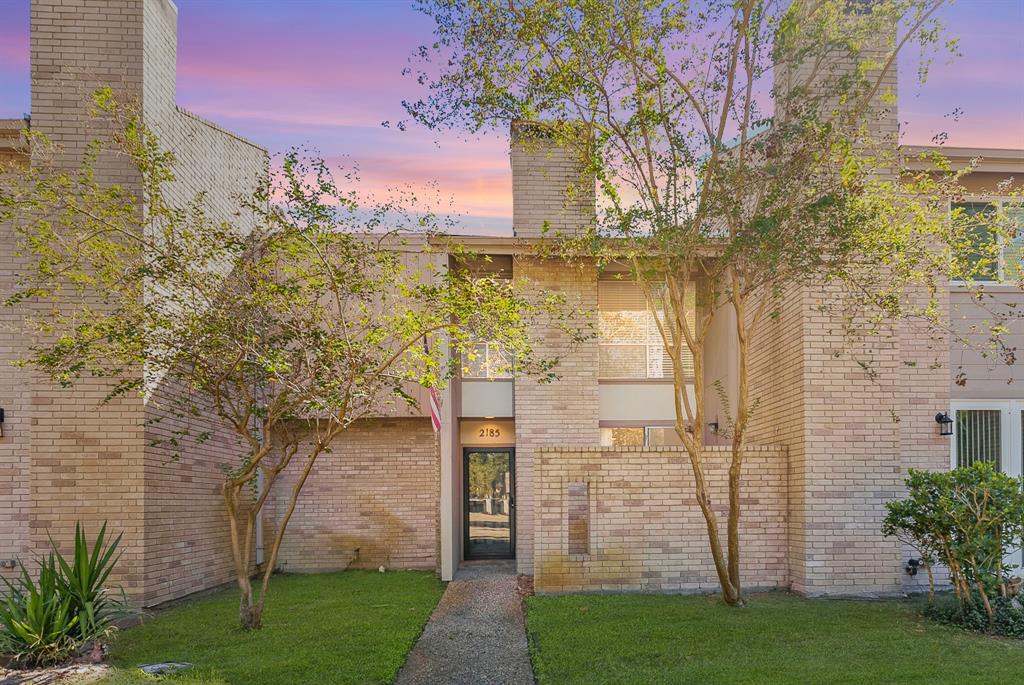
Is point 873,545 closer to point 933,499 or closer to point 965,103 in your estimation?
point 933,499

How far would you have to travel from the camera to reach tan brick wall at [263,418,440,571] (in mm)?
14727

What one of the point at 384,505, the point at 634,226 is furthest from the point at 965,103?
the point at 384,505

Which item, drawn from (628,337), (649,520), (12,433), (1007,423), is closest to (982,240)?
(1007,423)

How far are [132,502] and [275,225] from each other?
14.2ft

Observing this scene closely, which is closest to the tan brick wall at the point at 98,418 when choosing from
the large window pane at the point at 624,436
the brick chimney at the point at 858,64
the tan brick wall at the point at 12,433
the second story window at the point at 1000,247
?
the tan brick wall at the point at 12,433

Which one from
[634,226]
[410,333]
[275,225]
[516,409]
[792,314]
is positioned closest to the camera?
[410,333]

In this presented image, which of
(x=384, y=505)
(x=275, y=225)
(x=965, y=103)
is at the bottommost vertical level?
(x=384, y=505)

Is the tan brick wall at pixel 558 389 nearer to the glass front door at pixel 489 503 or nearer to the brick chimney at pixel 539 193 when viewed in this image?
the brick chimney at pixel 539 193

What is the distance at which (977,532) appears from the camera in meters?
8.39

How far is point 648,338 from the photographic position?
14.5 metres

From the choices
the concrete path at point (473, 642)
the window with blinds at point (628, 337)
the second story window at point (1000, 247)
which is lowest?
the concrete path at point (473, 642)

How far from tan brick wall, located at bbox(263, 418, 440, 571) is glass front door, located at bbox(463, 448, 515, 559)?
1.04 metres

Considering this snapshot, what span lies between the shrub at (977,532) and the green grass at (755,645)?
48 cm

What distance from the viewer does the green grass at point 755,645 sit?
21.6 feet
